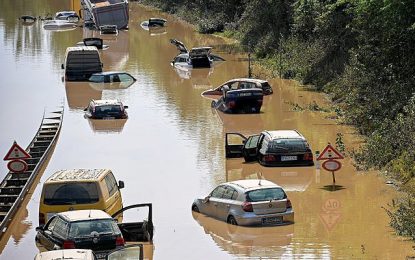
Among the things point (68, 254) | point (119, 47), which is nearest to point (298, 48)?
point (119, 47)

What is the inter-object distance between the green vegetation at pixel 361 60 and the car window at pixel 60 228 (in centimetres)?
822

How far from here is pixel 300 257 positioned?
2666 centimetres

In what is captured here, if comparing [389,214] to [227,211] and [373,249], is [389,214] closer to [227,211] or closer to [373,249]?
[373,249]

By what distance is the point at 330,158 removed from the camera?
33406mm

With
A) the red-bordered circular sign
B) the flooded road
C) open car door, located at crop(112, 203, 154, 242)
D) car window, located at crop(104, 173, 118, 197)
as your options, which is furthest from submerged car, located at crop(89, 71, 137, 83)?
open car door, located at crop(112, 203, 154, 242)

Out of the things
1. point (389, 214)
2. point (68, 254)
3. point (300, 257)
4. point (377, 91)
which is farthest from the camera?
point (377, 91)

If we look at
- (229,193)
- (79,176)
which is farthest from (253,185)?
(79,176)

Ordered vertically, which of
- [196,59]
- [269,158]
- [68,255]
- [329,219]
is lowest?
[196,59]

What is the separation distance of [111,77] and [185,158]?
24772 millimetres

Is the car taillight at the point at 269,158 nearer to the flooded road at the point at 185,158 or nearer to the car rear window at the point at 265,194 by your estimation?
the flooded road at the point at 185,158

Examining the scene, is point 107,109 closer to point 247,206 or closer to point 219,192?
point 219,192

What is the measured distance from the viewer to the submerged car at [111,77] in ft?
210

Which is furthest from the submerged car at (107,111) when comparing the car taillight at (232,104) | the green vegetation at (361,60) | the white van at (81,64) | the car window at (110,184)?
the car window at (110,184)

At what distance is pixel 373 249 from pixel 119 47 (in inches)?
2410
